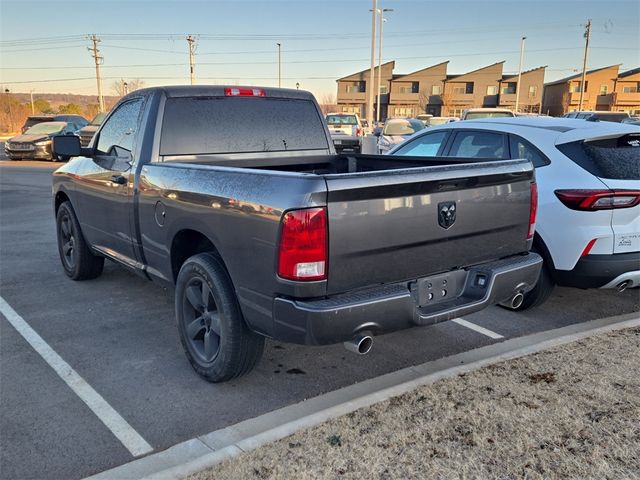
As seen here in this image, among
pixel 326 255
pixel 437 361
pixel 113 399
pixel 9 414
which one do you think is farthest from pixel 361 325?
pixel 9 414

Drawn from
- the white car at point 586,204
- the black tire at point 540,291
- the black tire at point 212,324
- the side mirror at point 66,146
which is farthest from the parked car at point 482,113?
the black tire at point 212,324

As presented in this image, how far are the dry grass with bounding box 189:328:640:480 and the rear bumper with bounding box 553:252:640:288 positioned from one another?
877 mm

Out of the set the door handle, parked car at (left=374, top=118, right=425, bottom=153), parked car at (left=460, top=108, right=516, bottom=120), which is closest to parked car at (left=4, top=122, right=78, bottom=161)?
parked car at (left=374, top=118, right=425, bottom=153)

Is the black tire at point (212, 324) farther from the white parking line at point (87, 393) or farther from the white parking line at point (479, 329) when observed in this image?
the white parking line at point (479, 329)

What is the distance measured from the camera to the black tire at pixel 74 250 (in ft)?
18.6

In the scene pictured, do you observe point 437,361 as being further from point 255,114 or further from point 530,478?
point 255,114

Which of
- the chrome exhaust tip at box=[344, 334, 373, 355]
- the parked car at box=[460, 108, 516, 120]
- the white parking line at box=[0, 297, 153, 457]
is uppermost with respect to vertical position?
the parked car at box=[460, 108, 516, 120]

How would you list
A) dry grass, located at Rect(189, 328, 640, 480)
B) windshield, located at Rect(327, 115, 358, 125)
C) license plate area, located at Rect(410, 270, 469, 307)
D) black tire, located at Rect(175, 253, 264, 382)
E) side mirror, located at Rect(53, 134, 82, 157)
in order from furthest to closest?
windshield, located at Rect(327, 115, 358, 125)
side mirror, located at Rect(53, 134, 82, 157)
black tire, located at Rect(175, 253, 264, 382)
license plate area, located at Rect(410, 270, 469, 307)
dry grass, located at Rect(189, 328, 640, 480)

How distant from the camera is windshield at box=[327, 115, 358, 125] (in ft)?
80.6

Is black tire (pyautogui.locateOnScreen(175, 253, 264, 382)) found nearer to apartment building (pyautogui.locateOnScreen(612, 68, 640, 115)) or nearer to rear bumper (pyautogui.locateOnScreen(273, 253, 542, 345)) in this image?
rear bumper (pyautogui.locateOnScreen(273, 253, 542, 345))

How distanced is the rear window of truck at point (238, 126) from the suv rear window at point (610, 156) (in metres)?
2.20

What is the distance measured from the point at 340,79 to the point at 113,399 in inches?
2714

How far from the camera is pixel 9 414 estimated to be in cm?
327

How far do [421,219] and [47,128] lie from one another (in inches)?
947
